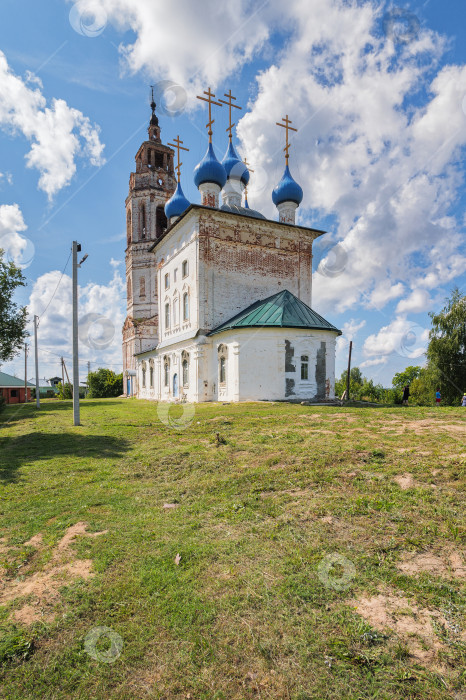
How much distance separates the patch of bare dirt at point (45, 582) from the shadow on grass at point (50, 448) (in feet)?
14.2

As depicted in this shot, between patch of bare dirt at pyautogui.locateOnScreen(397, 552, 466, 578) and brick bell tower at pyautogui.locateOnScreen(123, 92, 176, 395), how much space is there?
149ft

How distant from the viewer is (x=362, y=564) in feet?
14.4

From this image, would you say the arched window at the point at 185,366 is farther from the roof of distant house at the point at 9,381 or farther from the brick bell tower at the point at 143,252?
the roof of distant house at the point at 9,381

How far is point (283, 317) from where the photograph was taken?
72.9 feet

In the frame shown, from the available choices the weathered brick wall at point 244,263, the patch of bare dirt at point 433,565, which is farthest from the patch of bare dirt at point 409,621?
the weathered brick wall at point 244,263

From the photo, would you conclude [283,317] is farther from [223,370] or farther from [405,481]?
[405,481]

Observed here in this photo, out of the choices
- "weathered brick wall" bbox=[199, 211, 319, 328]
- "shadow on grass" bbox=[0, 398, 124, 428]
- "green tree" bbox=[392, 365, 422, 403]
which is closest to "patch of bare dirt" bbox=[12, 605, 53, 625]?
"shadow on grass" bbox=[0, 398, 124, 428]

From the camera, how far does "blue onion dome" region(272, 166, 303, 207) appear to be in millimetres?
30906

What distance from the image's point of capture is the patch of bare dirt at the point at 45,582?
3.89m

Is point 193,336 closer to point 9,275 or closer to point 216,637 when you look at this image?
point 9,275

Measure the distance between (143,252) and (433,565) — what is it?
1949 inches

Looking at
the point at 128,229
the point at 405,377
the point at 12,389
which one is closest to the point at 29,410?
the point at 12,389

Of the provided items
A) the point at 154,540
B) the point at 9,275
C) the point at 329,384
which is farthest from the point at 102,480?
the point at 9,275

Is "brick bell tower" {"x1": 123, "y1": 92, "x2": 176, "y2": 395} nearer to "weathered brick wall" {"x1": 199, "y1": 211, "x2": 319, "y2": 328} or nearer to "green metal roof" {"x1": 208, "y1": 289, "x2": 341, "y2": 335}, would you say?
"weathered brick wall" {"x1": 199, "y1": 211, "x2": 319, "y2": 328}
